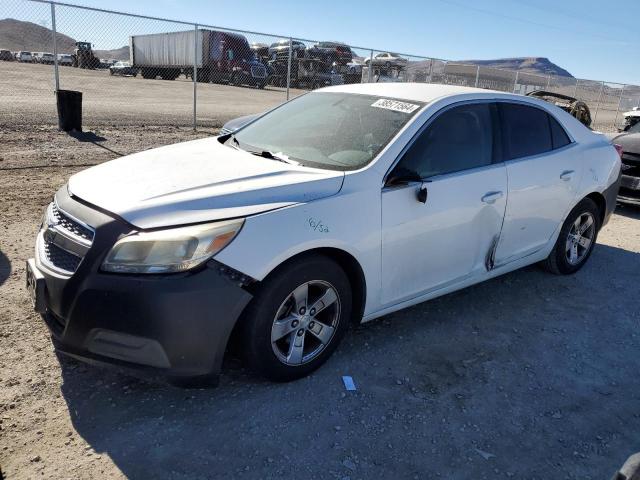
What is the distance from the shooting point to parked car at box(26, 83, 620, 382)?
2.55 m

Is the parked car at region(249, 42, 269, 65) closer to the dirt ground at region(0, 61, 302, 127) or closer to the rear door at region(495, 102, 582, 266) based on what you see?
the dirt ground at region(0, 61, 302, 127)

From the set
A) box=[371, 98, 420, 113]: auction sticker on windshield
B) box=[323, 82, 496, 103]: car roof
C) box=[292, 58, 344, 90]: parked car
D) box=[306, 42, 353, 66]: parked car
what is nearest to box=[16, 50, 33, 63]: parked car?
box=[292, 58, 344, 90]: parked car

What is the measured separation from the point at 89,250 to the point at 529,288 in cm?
374

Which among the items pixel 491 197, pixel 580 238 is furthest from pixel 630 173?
pixel 491 197

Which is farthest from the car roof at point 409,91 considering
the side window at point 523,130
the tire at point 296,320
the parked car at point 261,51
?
the parked car at point 261,51

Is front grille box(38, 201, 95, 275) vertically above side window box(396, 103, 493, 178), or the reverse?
side window box(396, 103, 493, 178)

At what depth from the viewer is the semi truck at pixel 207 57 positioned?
27.4 meters

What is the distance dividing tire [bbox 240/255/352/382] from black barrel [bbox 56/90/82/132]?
861cm

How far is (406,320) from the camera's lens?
4004 millimetres

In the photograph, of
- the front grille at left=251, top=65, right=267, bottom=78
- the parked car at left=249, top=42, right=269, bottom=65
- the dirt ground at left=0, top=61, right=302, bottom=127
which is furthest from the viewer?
the parked car at left=249, top=42, right=269, bottom=65

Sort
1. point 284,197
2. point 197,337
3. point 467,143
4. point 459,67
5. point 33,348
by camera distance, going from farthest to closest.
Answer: point 459,67 → point 467,143 → point 33,348 → point 284,197 → point 197,337

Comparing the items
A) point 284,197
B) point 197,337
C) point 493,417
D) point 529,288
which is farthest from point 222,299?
point 529,288

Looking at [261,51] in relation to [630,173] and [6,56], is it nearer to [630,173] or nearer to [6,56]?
[6,56]

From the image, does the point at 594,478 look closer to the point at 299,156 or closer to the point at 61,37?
the point at 299,156
